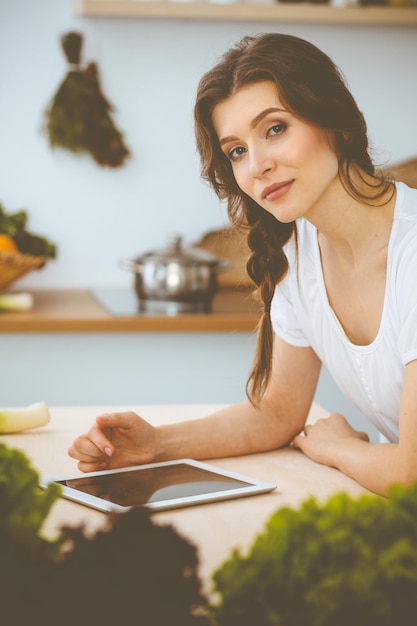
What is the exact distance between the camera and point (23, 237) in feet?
→ 9.31

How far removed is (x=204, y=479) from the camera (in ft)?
3.78

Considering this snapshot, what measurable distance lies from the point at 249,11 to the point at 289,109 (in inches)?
73.8

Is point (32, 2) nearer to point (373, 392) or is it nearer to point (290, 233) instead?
point (290, 233)

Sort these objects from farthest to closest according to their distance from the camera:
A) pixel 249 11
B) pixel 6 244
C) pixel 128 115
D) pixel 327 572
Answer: pixel 128 115
pixel 249 11
pixel 6 244
pixel 327 572

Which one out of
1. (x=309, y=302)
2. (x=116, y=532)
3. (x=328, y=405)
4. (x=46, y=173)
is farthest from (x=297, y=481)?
(x=46, y=173)

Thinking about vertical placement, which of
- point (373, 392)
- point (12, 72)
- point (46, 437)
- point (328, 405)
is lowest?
point (328, 405)

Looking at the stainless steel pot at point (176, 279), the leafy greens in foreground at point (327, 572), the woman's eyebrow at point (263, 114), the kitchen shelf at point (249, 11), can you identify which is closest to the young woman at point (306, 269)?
the woman's eyebrow at point (263, 114)

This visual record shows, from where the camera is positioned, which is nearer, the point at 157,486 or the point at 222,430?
the point at 157,486

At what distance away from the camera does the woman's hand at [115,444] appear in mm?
1214

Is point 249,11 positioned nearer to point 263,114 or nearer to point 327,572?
point 263,114

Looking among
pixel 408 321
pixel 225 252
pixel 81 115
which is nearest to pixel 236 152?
pixel 408 321

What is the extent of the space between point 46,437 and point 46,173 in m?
1.89

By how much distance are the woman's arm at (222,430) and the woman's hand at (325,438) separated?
0.05 m

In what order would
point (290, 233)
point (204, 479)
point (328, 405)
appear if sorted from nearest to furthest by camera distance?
point (204, 479), point (290, 233), point (328, 405)
